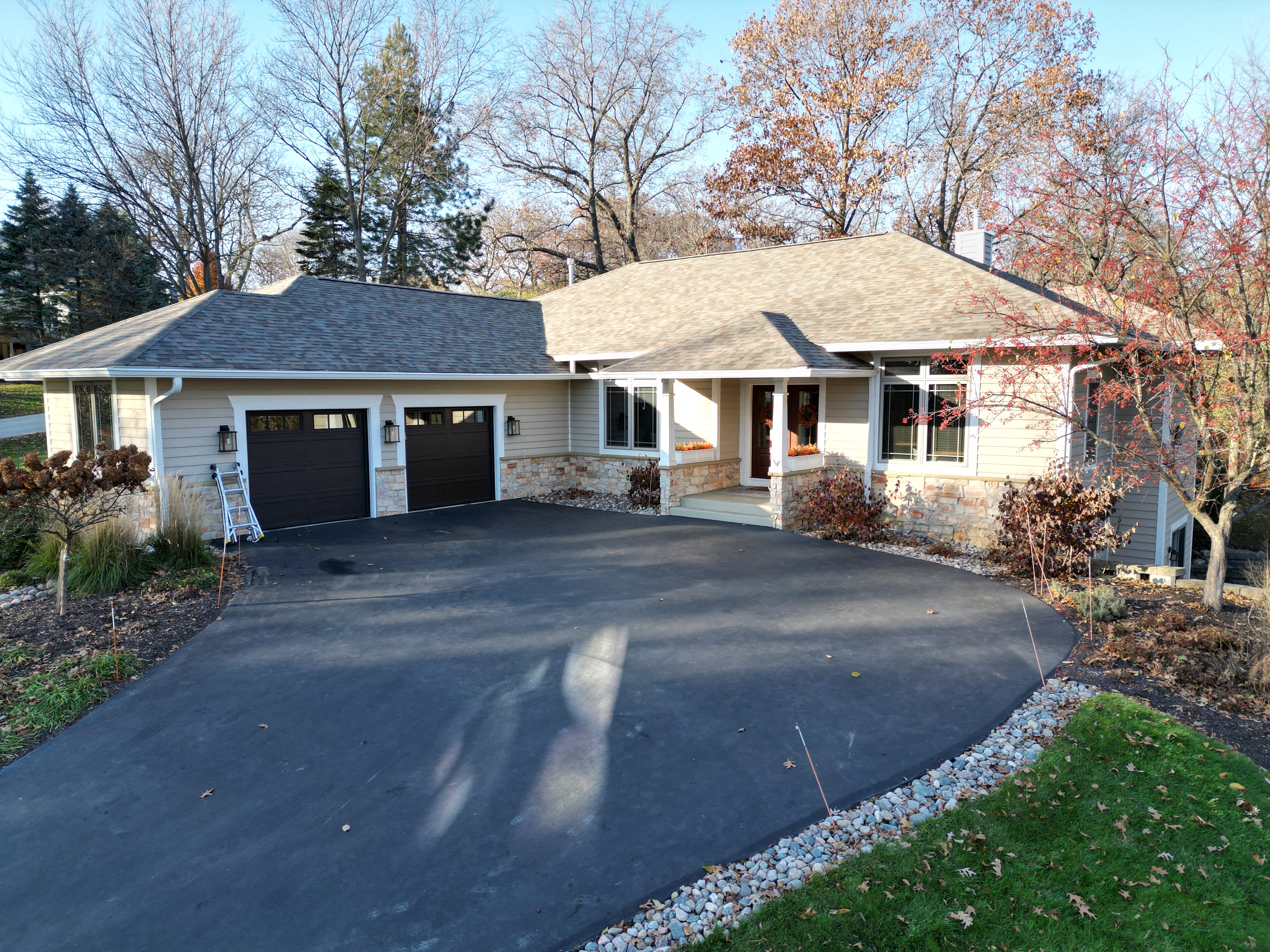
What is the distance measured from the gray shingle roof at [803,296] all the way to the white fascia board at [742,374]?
26.3 inches

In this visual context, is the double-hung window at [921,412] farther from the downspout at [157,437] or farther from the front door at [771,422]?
the downspout at [157,437]

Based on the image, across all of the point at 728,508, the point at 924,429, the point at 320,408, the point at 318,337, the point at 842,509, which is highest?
the point at 318,337

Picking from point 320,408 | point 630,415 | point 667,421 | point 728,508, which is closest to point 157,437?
point 320,408

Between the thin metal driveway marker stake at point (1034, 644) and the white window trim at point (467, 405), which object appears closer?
the thin metal driveway marker stake at point (1034, 644)

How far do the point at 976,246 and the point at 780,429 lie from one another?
6.01 metres

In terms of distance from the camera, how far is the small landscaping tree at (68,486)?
7.77 meters

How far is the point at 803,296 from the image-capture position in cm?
1427

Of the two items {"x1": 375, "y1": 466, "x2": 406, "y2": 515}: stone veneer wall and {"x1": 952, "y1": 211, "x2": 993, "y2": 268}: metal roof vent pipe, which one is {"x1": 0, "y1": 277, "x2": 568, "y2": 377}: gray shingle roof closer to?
{"x1": 375, "y1": 466, "x2": 406, "y2": 515}: stone veneer wall

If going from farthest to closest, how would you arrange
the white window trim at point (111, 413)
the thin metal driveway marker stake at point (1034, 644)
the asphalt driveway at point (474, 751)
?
1. the white window trim at point (111, 413)
2. the thin metal driveway marker stake at point (1034, 644)
3. the asphalt driveway at point (474, 751)

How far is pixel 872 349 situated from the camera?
37.3 feet

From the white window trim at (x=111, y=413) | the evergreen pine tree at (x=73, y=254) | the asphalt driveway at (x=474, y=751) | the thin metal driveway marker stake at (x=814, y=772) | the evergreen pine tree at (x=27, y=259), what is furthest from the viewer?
the evergreen pine tree at (x=27, y=259)

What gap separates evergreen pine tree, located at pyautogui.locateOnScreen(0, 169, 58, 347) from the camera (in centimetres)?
2631

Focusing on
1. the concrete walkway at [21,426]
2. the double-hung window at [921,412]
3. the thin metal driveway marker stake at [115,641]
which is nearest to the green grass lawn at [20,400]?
the concrete walkway at [21,426]

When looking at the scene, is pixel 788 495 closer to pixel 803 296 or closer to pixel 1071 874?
pixel 803 296
